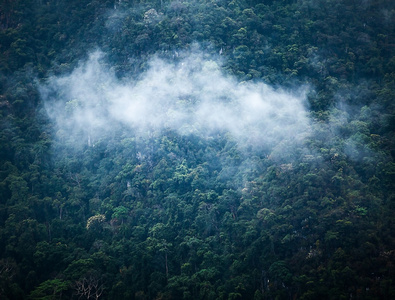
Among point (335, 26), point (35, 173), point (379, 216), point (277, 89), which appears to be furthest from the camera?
point (335, 26)

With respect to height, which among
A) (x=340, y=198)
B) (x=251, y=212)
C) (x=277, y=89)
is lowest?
(x=251, y=212)

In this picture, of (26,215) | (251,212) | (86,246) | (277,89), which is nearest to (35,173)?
Result: (26,215)

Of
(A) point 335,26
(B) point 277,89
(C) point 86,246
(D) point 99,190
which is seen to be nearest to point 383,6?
(A) point 335,26

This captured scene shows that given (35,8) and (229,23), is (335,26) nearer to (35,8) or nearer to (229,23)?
(229,23)

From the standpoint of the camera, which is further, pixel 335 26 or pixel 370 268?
pixel 335 26

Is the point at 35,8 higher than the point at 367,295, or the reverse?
the point at 35,8

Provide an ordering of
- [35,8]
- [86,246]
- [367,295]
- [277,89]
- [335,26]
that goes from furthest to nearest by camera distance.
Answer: [35,8] < [335,26] < [277,89] < [86,246] < [367,295]
